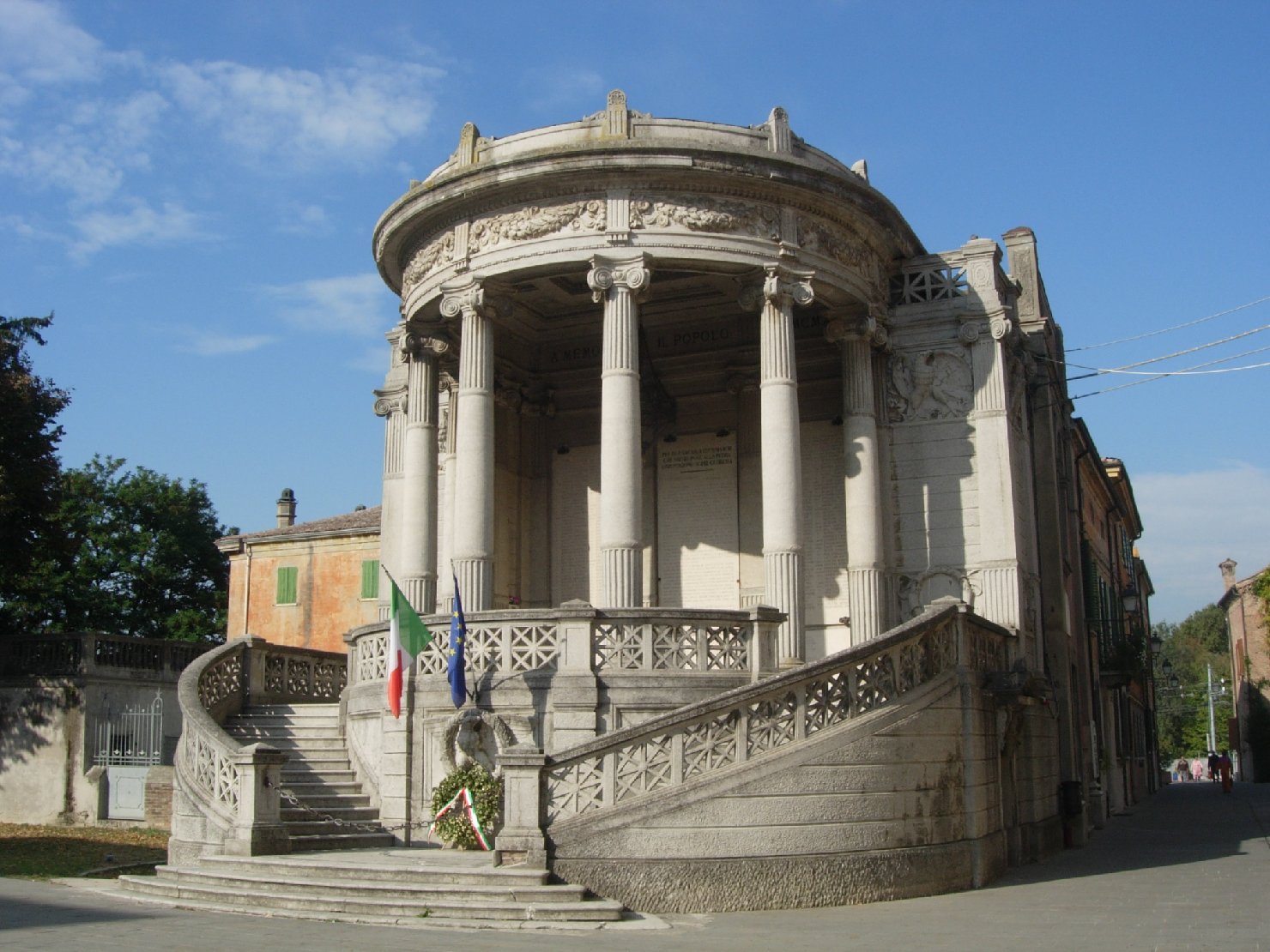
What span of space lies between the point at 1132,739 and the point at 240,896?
119 ft

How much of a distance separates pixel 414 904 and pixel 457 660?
13.1 feet

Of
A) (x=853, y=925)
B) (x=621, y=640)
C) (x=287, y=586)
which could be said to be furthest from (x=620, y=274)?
(x=287, y=586)

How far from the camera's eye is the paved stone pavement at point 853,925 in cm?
1100

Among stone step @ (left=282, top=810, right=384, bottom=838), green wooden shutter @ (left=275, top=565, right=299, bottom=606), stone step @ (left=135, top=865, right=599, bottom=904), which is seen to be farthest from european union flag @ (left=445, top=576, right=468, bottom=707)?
green wooden shutter @ (left=275, top=565, right=299, bottom=606)

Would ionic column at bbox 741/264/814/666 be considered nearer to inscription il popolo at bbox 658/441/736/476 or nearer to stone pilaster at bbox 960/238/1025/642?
stone pilaster at bbox 960/238/1025/642

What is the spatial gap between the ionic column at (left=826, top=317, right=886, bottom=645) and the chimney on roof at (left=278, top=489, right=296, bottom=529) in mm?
29332

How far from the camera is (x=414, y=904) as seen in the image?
1239cm

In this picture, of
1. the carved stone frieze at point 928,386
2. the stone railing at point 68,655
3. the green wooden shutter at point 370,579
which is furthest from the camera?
the green wooden shutter at point 370,579

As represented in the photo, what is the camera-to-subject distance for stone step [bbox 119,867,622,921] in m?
12.2

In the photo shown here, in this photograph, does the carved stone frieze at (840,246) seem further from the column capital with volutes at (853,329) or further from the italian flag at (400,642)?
the italian flag at (400,642)

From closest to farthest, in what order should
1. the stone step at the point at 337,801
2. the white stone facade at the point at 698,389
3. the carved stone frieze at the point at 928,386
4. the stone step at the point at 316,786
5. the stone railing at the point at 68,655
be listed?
the stone step at the point at 337,801 → the stone step at the point at 316,786 → the white stone facade at the point at 698,389 → the carved stone frieze at the point at 928,386 → the stone railing at the point at 68,655

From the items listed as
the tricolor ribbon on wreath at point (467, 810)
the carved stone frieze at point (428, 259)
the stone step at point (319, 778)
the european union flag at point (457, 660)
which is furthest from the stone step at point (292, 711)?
the carved stone frieze at point (428, 259)

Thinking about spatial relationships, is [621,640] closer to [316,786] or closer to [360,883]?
[360,883]

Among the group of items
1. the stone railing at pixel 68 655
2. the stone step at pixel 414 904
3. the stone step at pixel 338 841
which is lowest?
the stone step at pixel 414 904
